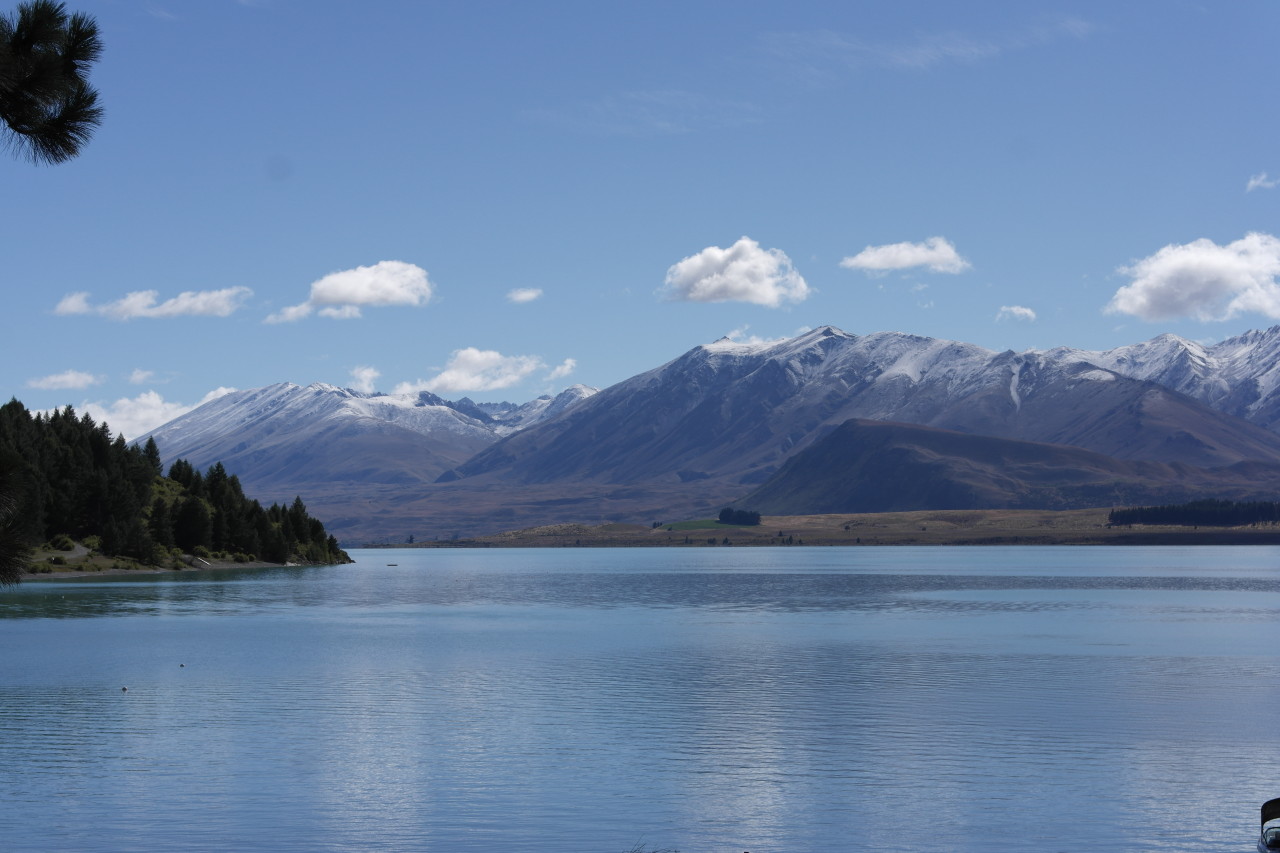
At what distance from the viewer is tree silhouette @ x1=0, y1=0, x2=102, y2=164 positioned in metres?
23.8

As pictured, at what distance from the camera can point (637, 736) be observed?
52.0 m

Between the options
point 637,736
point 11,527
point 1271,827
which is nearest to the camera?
point 11,527

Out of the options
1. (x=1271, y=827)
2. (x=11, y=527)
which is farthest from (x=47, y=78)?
(x=1271, y=827)

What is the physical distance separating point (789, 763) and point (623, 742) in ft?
24.6

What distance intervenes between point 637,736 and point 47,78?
35686mm

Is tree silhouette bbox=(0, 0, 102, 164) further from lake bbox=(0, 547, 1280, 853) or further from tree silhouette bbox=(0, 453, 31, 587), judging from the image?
lake bbox=(0, 547, 1280, 853)

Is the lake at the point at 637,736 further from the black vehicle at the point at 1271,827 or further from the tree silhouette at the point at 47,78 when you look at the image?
the tree silhouette at the point at 47,78

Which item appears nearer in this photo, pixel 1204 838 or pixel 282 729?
pixel 1204 838

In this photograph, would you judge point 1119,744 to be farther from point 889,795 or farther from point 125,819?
point 125,819

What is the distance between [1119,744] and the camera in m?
49.4

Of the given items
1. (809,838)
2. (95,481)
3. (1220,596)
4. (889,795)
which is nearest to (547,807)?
(809,838)

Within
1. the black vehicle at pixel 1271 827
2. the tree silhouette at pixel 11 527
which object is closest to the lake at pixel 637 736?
the black vehicle at pixel 1271 827

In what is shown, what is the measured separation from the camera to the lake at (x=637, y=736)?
36812 millimetres

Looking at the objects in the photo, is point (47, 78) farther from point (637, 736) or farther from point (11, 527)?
point (637, 736)
